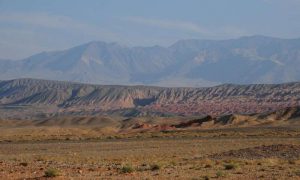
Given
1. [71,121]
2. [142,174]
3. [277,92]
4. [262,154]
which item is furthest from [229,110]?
[142,174]

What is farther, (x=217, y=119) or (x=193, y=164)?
(x=217, y=119)

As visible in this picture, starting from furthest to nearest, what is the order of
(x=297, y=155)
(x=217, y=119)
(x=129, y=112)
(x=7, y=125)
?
(x=129, y=112) < (x=7, y=125) < (x=217, y=119) < (x=297, y=155)

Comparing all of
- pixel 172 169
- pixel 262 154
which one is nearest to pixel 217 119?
pixel 262 154

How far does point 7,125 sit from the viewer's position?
127 m

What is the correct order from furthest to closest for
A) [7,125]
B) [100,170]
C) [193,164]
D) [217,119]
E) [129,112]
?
[129,112] < [7,125] < [217,119] < [193,164] < [100,170]

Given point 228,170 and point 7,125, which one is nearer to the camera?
point 228,170

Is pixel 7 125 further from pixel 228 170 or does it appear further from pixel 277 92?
pixel 228 170

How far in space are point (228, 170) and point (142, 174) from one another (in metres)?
3.66

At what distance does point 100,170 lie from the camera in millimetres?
26234

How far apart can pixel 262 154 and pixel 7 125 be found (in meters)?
99.0

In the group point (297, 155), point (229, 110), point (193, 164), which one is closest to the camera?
point (193, 164)

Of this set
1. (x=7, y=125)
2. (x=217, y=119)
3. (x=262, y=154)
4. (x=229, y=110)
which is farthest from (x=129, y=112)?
(x=262, y=154)

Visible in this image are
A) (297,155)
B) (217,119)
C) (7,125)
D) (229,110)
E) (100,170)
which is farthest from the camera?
(229,110)

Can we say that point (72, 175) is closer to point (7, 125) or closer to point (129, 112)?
point (7, 125)
